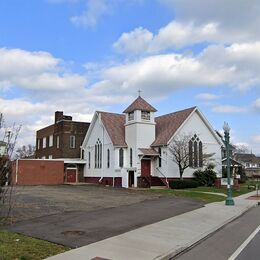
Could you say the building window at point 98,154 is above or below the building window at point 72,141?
below

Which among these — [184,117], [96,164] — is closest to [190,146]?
[184,117]

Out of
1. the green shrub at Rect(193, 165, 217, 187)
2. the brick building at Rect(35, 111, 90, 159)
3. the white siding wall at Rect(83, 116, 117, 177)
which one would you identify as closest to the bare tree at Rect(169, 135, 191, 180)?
the green shrub at Rect(193, 165, 217, 187)

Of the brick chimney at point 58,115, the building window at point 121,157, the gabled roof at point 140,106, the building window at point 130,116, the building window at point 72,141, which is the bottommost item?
the building window at point 121,157

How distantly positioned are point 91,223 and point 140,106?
91.8 feet

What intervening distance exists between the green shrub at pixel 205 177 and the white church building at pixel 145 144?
35.0 inches

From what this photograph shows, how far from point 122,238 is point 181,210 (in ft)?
29.5

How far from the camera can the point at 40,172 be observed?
155ft

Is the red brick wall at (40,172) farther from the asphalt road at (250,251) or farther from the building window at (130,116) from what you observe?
the asphalt road at (250,251)

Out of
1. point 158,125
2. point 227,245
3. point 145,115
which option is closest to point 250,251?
point 227,245

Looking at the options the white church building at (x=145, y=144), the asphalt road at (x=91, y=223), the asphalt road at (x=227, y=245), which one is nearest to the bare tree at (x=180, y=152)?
the white church building at (x=145, y=144)

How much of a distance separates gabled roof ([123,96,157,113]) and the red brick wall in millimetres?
11233

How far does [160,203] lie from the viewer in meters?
23.5

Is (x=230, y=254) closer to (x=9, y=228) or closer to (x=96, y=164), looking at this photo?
(x=9, y=228)

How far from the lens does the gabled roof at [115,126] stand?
141 ft
